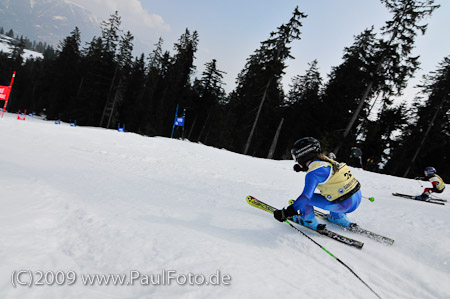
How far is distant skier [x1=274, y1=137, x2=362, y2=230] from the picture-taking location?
152 inches

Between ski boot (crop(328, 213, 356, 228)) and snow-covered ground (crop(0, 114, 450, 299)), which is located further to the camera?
ski boot (crop(328, 213, 356, 228))

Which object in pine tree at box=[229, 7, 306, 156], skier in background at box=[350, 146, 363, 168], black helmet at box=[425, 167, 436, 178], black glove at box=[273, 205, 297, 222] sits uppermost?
pine tree at box=[229, 7, 306, 156]

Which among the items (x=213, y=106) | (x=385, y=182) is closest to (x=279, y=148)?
(x=213, y=106)

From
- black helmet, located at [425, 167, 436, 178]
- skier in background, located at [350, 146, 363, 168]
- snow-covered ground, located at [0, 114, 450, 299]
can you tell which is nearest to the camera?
snow-covered ground, located at [0, 114, 450, 299]

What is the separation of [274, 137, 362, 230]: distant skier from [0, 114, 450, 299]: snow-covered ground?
0.37 metres

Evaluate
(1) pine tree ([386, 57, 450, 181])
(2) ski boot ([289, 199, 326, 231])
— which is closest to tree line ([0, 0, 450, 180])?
(1) pine tree ([386, 57, 450, 181])

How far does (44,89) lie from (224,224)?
230 ft

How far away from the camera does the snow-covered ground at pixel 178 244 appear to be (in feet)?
7.40

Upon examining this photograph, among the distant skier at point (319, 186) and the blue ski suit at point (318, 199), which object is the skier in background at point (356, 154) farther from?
the distant skier at point (319, 186)

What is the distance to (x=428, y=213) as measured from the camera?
5691 mm

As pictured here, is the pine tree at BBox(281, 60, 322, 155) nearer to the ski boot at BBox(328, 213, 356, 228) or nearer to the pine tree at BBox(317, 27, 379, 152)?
the pine tree at BBox(317, 27, 379, 152)

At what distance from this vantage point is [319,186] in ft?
13.9

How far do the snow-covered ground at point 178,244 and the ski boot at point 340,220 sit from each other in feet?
1.45

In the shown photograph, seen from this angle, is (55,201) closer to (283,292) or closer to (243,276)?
(243,276)
